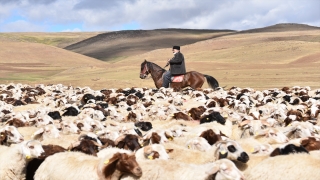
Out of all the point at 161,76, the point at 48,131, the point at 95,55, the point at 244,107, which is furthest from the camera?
the point at 95,55

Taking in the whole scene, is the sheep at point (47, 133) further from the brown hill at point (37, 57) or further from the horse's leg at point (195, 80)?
the brown hill at point (37, 57)

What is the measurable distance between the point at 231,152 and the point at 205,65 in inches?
1942

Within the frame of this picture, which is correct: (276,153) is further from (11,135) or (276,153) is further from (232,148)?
(11,135)

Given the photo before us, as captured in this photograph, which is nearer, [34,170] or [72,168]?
[72,168]

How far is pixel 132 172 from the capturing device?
717 cm

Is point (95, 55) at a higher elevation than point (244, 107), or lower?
lower

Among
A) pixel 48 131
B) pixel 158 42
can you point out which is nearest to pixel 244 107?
pixel 48 131

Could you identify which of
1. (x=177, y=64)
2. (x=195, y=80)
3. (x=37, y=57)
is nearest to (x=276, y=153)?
(x=177, y=64)

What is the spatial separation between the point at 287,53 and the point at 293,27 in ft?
322

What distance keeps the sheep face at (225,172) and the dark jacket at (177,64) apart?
1614 centimetres

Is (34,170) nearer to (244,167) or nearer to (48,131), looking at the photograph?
(48,131)

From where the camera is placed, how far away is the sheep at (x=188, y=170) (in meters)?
6.66

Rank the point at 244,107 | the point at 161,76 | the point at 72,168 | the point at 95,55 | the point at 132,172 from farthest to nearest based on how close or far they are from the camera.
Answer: the point at 95,55 < the point at 161,76 < the point at 244,107 < the point at 72,168 < the point at 132,172

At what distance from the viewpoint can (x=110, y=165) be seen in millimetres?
7270
